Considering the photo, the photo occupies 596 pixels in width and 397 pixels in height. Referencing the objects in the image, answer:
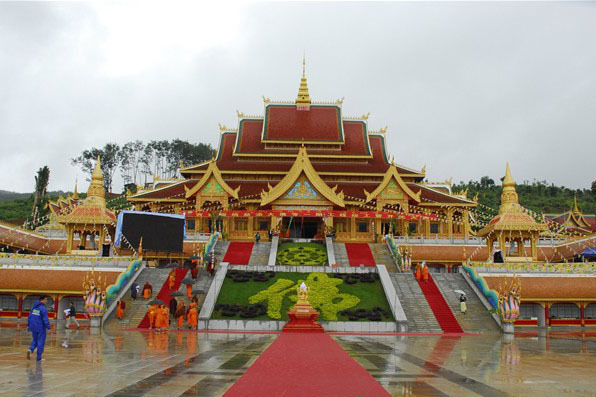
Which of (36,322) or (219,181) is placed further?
(219,181)

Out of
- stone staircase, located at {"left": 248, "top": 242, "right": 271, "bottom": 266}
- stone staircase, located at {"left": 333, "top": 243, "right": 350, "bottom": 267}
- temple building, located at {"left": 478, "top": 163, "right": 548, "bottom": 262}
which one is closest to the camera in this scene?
temple building, located at {"left": 478, "top": 163, "right": 548, "bottom": 262}

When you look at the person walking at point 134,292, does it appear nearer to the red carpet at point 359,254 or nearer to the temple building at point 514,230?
the red carpet at point 359,254

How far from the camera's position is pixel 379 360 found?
13.5 metres

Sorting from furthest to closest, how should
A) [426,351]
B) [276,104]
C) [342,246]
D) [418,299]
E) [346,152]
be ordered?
1. [276,104]
2. [346,152]
3. [342,246]
4. [418,299]
5. [426,351]

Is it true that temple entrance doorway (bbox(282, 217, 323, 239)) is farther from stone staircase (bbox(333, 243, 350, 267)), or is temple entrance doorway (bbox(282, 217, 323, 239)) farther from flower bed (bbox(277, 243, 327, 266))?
flower bed (bbox(277, 243, 327, 266))

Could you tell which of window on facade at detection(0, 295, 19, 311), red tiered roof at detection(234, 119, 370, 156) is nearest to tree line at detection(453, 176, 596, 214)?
red tiered roof at detection(234, 119, 370, 156)

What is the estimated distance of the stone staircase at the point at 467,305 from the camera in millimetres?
24345

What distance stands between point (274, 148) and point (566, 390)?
43.0m

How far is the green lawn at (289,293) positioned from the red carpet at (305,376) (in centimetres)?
870

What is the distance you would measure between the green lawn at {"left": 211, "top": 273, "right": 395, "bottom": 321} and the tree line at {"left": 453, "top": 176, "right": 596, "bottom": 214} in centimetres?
6131

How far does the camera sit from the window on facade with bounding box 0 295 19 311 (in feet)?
90.6

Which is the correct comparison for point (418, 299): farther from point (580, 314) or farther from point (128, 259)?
point (128, 259)

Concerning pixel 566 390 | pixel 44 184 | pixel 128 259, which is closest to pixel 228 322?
pixel 128 259

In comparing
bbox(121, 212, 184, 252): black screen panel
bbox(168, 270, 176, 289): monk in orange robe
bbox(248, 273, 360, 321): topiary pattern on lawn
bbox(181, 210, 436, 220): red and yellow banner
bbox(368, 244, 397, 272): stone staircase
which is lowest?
bbox(248, 273, 360, 321): topiary pattern on lawn
